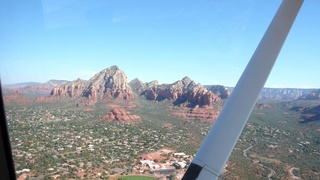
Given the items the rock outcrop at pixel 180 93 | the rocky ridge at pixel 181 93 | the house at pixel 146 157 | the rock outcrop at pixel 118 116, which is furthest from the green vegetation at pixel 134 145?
the rock outcrop at pixel 180 93

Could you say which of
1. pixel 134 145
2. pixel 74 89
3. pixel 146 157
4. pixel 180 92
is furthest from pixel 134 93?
pixel 146 157

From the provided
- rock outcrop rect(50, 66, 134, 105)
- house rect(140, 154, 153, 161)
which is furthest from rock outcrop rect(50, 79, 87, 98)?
house rect(140, 154, 153, 161)

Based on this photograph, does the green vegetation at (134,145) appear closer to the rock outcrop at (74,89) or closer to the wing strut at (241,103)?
the wing strut at (241,103)

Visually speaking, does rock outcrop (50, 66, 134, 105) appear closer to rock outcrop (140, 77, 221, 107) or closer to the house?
rock outcrop (140, 77, 221, 107)

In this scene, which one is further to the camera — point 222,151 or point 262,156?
point 262,156

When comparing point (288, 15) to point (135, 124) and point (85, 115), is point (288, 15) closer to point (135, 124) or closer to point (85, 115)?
point (135, 124)

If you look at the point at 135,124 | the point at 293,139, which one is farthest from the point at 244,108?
the point at 135,124
